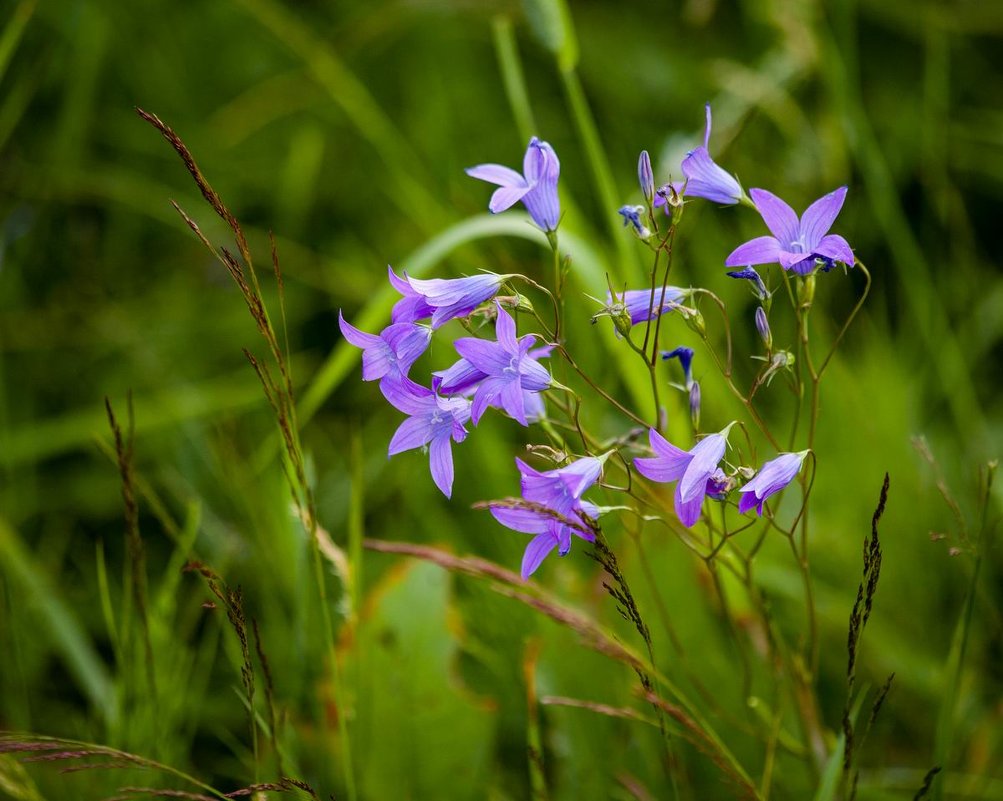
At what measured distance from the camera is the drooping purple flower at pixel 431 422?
3.22 ft

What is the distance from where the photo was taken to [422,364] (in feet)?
7.25

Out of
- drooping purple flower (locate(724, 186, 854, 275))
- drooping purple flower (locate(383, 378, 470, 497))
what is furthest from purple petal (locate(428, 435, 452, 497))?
drooping purple flower (locate(724, 186, 854, 275))

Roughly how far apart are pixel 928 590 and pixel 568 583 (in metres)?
0.71

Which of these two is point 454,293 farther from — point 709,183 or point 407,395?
point 709,183

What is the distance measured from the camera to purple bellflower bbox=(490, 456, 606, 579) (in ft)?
3.00

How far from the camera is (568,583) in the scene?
64.4 inches

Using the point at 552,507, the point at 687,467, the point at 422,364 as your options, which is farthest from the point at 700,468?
the point at 422,364

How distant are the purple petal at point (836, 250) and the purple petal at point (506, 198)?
12.3 inches

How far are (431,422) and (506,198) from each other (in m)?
0.26

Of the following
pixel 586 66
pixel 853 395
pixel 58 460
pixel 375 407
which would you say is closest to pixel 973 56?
pixel 586 66

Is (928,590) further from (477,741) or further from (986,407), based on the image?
(477,741)

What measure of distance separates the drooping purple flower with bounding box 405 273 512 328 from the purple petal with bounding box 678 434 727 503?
0.87 feet

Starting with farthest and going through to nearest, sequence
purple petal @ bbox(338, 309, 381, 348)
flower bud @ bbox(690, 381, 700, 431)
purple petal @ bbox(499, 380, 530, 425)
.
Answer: flower bud @ bbox(690, 381, 700, 431) < purple petal @ bbox(338, 309, 381, 348) < purple petal @ bbox(499, 380, 530, 425)

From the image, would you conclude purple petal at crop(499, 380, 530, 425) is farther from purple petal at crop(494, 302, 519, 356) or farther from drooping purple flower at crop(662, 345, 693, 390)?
drooping purple flower at crop(662, 345, 693, 390)
